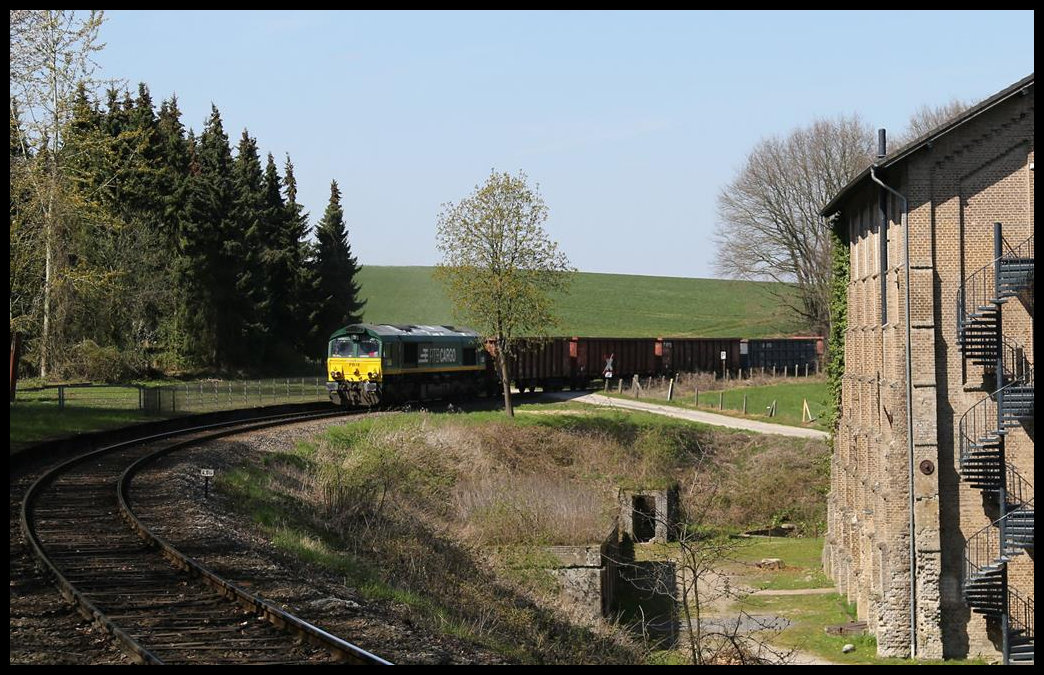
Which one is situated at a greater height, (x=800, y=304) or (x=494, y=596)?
(x=800, y=304)

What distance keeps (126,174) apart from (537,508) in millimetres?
41145

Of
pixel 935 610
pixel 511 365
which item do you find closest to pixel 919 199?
pixel 935 610

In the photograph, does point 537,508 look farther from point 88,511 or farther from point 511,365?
point 511,365

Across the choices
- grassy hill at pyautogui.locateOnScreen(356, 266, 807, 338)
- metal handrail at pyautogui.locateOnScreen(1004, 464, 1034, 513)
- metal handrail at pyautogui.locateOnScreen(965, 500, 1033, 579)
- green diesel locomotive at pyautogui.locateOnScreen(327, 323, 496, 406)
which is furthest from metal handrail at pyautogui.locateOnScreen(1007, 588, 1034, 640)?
grassy hill at pyautogui.locateOnScreen(356, 266, 807, 338)

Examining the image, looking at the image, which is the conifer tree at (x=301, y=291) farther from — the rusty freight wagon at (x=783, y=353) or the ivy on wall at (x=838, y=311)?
the ivy on wall at (x=838, y=311)

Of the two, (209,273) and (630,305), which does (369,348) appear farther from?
(630,305)

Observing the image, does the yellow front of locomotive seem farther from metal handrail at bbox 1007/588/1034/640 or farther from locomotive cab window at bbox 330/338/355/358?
metal handrail at bbox 1007/588/1034/640

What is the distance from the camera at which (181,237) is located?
5612cm

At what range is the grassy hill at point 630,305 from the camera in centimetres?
8712

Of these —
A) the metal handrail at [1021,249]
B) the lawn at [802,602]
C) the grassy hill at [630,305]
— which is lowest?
the lawn at [802,602]

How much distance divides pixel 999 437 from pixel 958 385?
49.8 inches

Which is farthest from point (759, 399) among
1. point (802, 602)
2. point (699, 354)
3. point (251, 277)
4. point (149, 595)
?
point (149, 595)

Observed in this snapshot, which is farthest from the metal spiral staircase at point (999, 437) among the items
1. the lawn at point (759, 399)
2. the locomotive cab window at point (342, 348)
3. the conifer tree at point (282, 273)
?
the conifer tree at point (282, 273)

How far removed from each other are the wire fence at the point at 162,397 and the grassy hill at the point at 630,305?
33.1m
